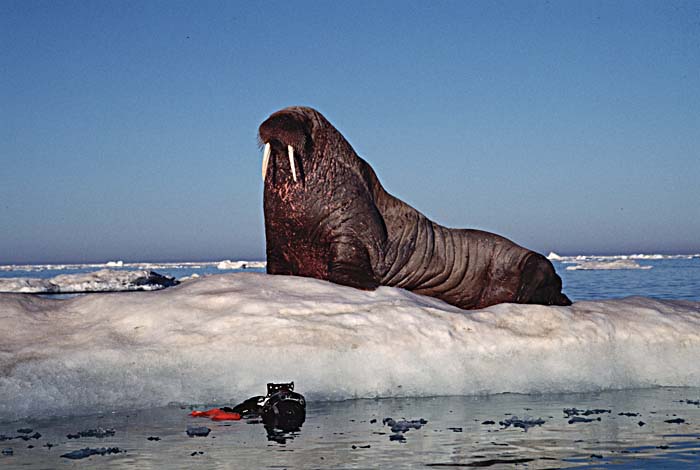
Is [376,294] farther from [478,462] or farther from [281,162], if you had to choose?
[478,462]

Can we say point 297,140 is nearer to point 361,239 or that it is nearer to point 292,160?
point 292,160

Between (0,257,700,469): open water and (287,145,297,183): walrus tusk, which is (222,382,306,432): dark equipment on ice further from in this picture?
(287,145,297,183): walrus tusk

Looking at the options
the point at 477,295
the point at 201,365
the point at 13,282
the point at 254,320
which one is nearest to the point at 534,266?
the point at 477,295

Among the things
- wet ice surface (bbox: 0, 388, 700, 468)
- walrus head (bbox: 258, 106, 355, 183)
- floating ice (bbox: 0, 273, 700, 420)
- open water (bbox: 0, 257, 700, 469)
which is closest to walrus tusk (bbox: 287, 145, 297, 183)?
walrus head (bbox: 258, 106, 355, 183)

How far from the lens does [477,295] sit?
9.50 metres

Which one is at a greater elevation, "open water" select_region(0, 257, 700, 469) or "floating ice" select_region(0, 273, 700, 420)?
"floating ice" select_region(0, 273, 700, 420)

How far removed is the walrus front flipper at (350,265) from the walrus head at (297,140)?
84 cm

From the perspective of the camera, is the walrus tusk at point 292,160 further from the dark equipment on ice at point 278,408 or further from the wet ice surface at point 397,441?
the dark equipment on ice at point 278,408

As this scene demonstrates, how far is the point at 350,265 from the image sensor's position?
8.56m

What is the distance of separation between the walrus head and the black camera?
2.93 meters

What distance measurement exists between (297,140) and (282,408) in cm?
340

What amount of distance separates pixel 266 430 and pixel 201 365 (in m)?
1.25

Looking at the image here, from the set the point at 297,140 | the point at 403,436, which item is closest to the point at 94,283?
the point at 297,140

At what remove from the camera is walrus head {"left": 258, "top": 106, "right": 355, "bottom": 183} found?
8.52 m
